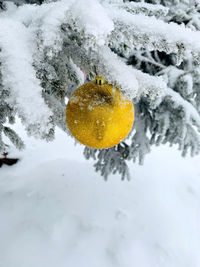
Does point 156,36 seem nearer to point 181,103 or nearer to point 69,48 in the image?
point 69,48

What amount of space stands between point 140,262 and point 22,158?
2615mm

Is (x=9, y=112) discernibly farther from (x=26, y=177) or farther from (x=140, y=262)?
(x=26, y=177)

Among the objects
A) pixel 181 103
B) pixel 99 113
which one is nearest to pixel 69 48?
pixel 99 113

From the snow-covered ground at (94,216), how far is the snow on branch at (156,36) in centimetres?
242

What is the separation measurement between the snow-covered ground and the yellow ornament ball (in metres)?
2.01

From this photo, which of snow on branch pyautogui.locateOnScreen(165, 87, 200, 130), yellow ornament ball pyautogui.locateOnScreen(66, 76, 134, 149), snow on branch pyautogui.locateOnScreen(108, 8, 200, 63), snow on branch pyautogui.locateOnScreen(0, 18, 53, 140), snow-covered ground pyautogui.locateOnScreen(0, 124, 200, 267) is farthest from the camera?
snow-covered ground pyautogui.locateOnScreen(0, 124, 200, 267)

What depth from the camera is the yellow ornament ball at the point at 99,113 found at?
0.89 m

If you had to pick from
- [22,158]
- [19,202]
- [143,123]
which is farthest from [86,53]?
[22,158]

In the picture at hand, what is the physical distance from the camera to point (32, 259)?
2.48 metres

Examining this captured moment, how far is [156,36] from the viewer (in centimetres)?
69

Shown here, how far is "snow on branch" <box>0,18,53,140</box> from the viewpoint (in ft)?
1.91

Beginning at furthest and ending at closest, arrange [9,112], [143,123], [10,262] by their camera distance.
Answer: [143,123], [10,262], [9,112]

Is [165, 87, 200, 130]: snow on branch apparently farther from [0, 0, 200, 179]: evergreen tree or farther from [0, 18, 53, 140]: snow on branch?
[0, 18, 53, 140]: snow on branch

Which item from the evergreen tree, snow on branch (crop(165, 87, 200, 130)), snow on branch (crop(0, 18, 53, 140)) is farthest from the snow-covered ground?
snow on branch (crop(0, 18, 53, 140))
